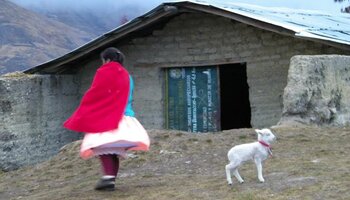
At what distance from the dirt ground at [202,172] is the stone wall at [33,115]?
2.69 m

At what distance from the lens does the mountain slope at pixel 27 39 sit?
83.9m

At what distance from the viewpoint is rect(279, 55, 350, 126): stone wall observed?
10.1 meters

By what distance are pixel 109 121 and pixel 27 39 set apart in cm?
9126

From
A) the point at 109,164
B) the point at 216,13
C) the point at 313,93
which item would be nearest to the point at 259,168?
the point at 109,164

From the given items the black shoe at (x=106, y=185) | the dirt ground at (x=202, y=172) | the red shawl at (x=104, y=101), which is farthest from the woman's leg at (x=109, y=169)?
the red shawl at (x=104, y=101)

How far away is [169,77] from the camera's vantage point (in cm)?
1430

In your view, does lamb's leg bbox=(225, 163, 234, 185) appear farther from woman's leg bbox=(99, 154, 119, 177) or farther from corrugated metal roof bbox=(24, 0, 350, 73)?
corrugated metal roof bbox=(24, 0, 350, 73)

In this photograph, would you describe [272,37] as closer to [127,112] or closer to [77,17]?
[127,112]

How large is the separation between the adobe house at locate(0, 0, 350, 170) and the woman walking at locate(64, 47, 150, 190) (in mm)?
5772

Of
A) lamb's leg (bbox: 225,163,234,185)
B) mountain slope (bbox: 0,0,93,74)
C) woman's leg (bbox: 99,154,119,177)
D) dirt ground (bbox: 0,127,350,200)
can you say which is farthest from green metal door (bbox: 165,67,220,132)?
mountain slope (bbox: 0,0,93,74)

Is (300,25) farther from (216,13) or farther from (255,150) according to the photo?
(255,150)

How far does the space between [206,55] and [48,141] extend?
11.6 ft

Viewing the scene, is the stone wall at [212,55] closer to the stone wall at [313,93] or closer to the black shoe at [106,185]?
the stone wall at [313,93]

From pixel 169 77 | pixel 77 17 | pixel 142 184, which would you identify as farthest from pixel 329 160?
pixel 77 17
